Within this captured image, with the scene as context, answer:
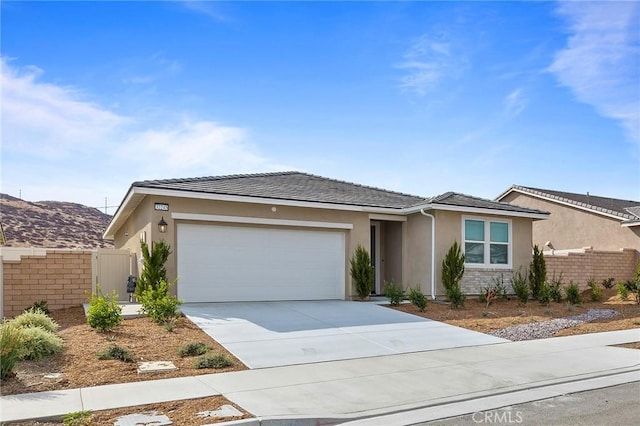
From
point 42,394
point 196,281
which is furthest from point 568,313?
point 42,394

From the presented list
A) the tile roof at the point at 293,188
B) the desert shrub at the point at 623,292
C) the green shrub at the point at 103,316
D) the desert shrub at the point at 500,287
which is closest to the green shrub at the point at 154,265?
the tile roof at the point at 293,188

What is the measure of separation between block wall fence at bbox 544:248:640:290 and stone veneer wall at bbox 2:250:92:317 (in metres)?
16.3

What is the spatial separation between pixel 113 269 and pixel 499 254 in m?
12.6

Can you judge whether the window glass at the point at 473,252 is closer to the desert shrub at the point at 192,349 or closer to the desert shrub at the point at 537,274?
the desert shrub at the point at 537,274

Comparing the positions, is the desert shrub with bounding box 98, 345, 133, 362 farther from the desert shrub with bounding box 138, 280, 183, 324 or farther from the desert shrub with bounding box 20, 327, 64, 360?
the desert shrub with bounding box 138, 280, 183, 324

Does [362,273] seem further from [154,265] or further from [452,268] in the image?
[154,265]

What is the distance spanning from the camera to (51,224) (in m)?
55.2

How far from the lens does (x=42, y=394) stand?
674 centimetres

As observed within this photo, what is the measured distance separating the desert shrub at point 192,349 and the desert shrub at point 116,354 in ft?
2.77

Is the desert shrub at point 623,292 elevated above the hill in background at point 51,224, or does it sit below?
below

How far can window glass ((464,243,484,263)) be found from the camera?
17703mm

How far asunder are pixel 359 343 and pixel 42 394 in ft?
18.8

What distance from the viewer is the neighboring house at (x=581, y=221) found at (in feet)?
80.2

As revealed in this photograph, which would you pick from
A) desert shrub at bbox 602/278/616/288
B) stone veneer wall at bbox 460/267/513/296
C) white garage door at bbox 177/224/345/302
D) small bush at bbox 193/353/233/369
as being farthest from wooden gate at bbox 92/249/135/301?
desert shrub at bbox 602/278/616/288
